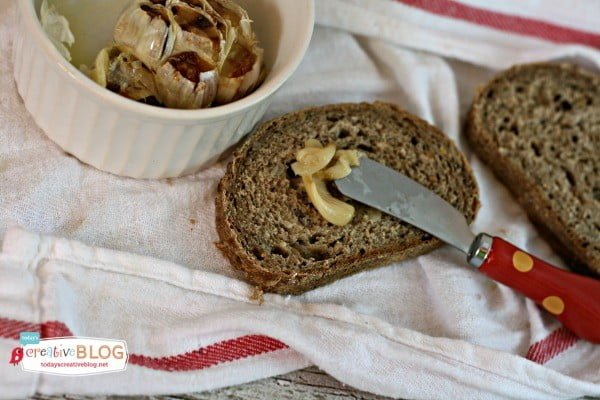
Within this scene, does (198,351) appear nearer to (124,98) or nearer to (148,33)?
(124,98)

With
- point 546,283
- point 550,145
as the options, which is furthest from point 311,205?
point 550,145

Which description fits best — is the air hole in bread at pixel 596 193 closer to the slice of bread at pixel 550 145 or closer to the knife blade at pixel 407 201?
the slice of bread at pixel 550 145

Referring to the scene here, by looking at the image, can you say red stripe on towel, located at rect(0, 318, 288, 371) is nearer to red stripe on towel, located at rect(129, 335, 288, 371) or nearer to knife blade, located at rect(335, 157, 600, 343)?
red stripe on towel, located at rect(129, 335, 288, 371)

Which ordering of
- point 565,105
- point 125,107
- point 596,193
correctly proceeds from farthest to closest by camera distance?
point 565,105 < point 596,193 < point 125,107

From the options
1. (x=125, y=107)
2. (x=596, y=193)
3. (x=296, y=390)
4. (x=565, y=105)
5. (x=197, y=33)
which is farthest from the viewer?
(x=565, y=105)
